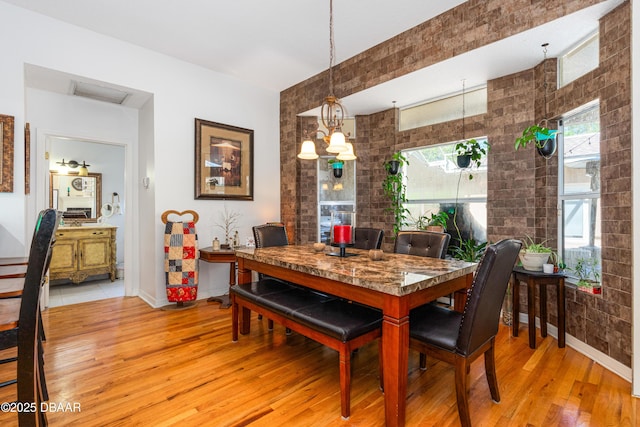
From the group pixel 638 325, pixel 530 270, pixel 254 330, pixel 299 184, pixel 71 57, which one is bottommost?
pixel 254 330

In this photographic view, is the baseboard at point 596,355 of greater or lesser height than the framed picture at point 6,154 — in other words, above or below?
below

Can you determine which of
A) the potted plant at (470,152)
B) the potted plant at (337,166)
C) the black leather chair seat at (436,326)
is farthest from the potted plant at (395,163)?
the black leather chair seat at (436,326)

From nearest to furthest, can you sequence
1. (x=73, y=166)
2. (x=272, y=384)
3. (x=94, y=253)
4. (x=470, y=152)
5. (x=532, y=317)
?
1. (x=272, y=384)
2. (x=532, y=317)
3. (x=470, y=152)
4. (x=94, y=253)
5. (x=73, y=166)

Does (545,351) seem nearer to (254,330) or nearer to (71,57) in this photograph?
(254,330)

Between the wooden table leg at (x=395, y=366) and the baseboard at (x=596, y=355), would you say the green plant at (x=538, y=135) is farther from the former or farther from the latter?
the wooden table leg at (x=395, y=366)

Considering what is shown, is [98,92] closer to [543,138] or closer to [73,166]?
[73,166]

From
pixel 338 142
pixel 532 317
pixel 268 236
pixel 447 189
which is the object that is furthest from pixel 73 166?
pixel 532 317

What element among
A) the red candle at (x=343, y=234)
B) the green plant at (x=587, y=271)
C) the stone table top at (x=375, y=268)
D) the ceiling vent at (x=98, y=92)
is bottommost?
the green plant at (x=587, y=271)

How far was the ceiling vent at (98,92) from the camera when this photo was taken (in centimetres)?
359

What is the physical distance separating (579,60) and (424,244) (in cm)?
212

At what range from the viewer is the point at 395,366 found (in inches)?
64.0

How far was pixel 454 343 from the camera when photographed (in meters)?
1.67

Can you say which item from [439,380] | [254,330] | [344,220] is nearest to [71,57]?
[254,330]

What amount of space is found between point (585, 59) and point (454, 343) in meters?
2.74
